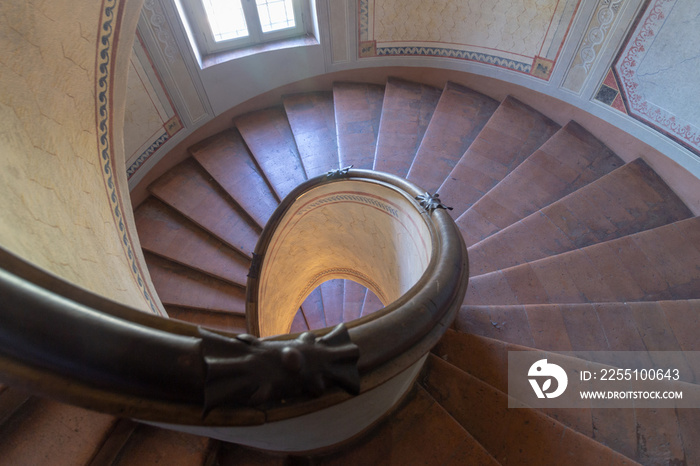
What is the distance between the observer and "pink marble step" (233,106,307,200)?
14.3 feet

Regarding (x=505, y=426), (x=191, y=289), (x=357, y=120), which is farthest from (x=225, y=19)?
(x=505, y=426)

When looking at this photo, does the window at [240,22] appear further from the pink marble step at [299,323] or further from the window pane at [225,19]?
the pink marble step at [299,323]

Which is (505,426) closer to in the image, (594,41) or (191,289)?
(191,289)

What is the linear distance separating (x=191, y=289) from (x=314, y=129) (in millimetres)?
2467

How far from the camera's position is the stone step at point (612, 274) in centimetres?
273

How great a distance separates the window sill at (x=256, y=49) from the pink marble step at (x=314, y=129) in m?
0.65

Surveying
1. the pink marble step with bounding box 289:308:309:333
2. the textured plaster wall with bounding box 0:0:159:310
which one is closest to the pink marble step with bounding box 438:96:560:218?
the textured plaster wall with bounding box 0:0:159:310

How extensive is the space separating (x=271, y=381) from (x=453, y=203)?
9.96 feet

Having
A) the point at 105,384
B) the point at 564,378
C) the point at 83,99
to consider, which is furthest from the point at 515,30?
the point at 105,384

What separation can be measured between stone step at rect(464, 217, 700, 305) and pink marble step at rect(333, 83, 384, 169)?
197cm

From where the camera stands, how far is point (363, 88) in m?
4.96

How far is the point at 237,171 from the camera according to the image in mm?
4516

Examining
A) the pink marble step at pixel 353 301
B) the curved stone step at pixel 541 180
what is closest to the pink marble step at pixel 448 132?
the curved stone step at pixel 541 180
